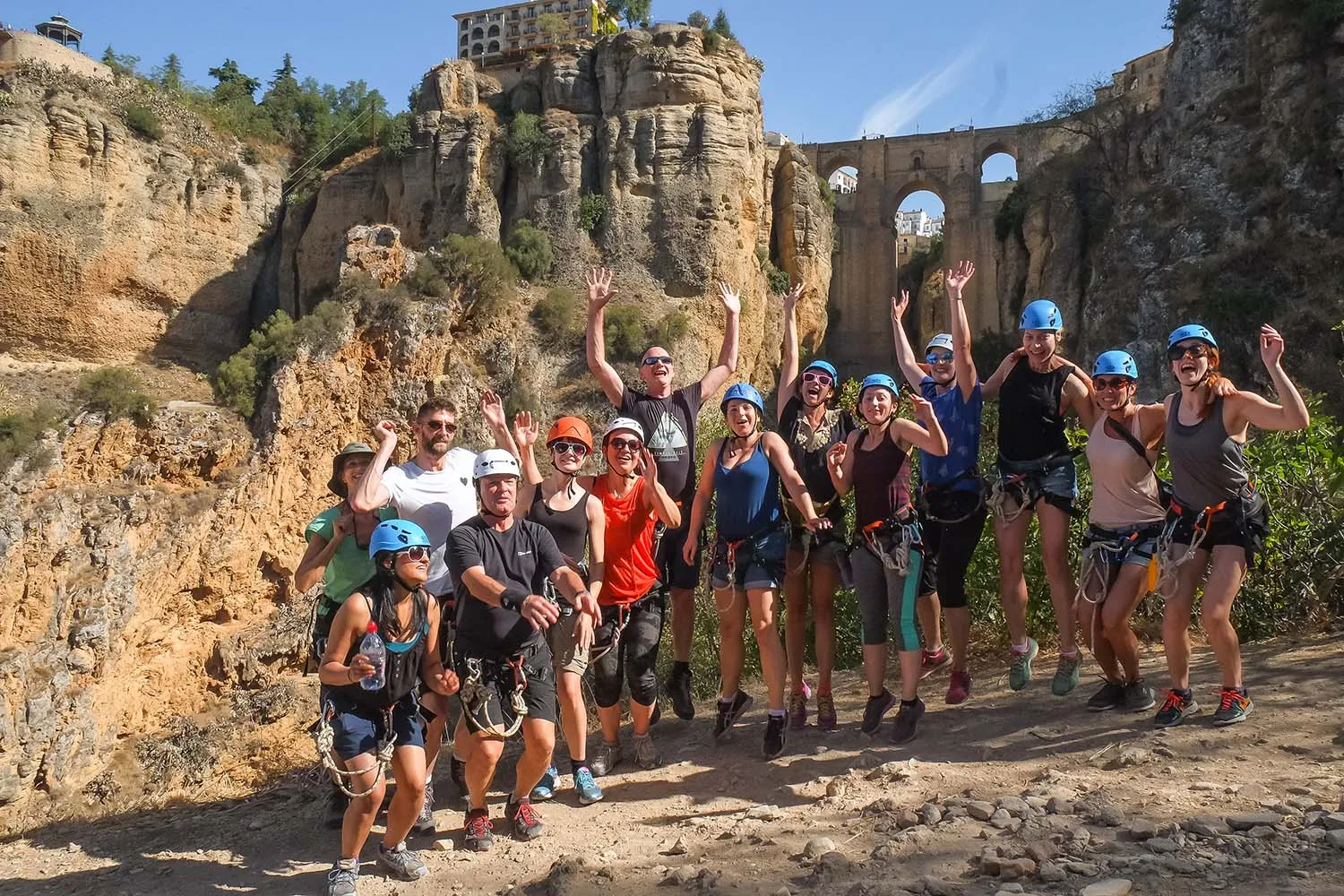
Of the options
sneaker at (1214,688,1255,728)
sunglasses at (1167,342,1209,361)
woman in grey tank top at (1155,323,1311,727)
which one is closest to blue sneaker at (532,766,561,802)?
woman in grey tank top at (1155,323,1311,727)

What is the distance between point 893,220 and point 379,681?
127ft

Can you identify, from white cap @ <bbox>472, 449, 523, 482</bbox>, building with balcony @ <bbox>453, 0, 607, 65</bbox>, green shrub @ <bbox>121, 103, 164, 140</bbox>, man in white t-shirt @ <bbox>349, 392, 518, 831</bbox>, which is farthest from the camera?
building with balcony @ <bbox>453, 0, 607, 65</bbox>

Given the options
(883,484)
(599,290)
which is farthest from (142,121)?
(883,484)

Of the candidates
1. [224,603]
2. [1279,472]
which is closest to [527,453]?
[1279,472]

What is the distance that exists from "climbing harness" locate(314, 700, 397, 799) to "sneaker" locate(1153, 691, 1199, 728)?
151 inches

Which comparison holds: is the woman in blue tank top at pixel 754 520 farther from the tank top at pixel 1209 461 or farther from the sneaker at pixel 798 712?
the tank top at pixel 1209 461

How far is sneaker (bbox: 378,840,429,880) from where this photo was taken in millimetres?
4801

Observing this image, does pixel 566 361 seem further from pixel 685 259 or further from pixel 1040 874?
pixel 1040 874

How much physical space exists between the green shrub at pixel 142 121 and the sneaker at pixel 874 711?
29.5m

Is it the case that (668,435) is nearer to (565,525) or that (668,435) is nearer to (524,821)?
(565,525)

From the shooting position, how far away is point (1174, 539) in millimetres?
5328

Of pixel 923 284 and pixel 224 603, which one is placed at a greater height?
pixel 923 284

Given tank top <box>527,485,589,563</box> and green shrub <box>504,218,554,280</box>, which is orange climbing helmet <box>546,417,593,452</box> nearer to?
tank top <box>527,485,589,563</box>

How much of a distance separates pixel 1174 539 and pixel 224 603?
17.9 m
